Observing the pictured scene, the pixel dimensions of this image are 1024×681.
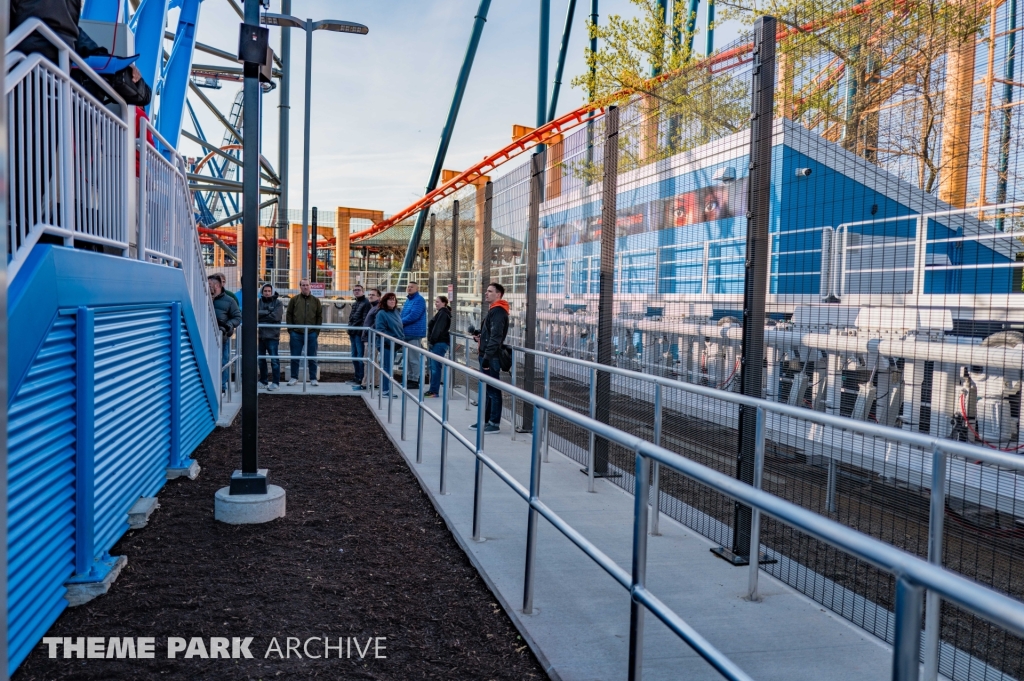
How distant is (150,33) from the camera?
443 inches

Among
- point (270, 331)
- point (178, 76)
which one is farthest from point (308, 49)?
point (270, 331)

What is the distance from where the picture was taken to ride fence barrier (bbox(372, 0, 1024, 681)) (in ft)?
15.7

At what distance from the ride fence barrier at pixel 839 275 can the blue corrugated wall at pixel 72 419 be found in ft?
11.6

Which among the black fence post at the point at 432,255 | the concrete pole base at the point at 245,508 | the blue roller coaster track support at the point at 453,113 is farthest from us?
the blue roller coaster track support at the point at 453,113

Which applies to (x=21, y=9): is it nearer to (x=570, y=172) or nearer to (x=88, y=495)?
(x=88, y=495)

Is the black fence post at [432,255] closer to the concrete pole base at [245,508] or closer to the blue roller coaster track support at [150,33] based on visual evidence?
the blue roller coaster track support at [150,33]

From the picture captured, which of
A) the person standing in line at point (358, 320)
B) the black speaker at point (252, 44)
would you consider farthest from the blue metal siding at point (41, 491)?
the person standing in line at point (358, 320)

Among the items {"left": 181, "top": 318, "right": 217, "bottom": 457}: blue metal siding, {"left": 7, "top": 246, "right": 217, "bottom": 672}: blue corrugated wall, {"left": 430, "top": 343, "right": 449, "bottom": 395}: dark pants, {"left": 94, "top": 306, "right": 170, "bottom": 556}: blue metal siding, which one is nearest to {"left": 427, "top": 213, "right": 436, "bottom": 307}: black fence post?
{"left": 430, "top": 343, "right": 449, "bottom": 395}: dark pants

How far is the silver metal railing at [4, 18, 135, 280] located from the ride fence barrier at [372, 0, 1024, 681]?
3.72 m

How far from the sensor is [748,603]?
4.05m

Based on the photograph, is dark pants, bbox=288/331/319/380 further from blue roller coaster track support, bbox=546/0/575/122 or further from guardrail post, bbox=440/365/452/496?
blue roller coaster track support, bbox=546/0/575/122

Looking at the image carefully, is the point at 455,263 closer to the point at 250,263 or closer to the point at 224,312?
the point at 224,312

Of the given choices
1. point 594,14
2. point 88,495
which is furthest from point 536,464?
point 594,14

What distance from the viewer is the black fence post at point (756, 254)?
4707 mm
